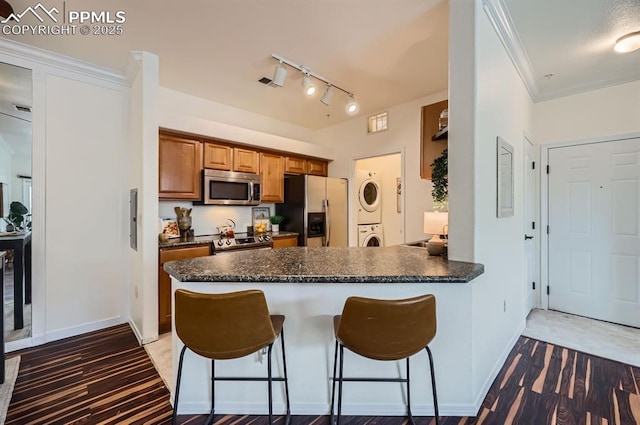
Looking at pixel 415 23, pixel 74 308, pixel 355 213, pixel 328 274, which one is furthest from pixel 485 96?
pixel 74 308

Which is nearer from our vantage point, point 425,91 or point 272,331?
point 272,331

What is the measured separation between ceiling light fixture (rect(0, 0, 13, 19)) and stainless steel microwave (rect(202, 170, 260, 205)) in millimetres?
1895

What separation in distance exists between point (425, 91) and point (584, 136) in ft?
6.08

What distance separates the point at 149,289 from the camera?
2701mm

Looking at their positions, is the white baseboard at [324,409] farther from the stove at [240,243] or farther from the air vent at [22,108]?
the air vent at [22,108]

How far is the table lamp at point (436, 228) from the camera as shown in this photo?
212 centimetres

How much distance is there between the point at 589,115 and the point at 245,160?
164 inches

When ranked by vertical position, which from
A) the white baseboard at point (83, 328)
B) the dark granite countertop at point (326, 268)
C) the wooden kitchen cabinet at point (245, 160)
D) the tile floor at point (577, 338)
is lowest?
the tile floor at point (577, 338)

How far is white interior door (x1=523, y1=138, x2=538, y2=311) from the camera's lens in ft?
10.9

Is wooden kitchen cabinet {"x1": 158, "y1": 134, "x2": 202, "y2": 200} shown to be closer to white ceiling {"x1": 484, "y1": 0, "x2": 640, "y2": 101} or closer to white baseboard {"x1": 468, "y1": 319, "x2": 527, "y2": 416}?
white ceiling {"x1": 484, "y1": 0, "x2": 640, "y2": 101}

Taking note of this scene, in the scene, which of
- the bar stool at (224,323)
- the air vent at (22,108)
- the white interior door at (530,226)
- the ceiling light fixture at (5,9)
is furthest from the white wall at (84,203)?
the white interior door at (530,226)

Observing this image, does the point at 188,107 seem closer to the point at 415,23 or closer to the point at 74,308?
the point at 74,308

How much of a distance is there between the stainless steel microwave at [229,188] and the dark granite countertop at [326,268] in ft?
5.14

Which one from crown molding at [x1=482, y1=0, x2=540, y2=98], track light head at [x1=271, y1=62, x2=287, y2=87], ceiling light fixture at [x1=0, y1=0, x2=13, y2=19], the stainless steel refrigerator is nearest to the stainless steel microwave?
the stainless steel refrigerator
